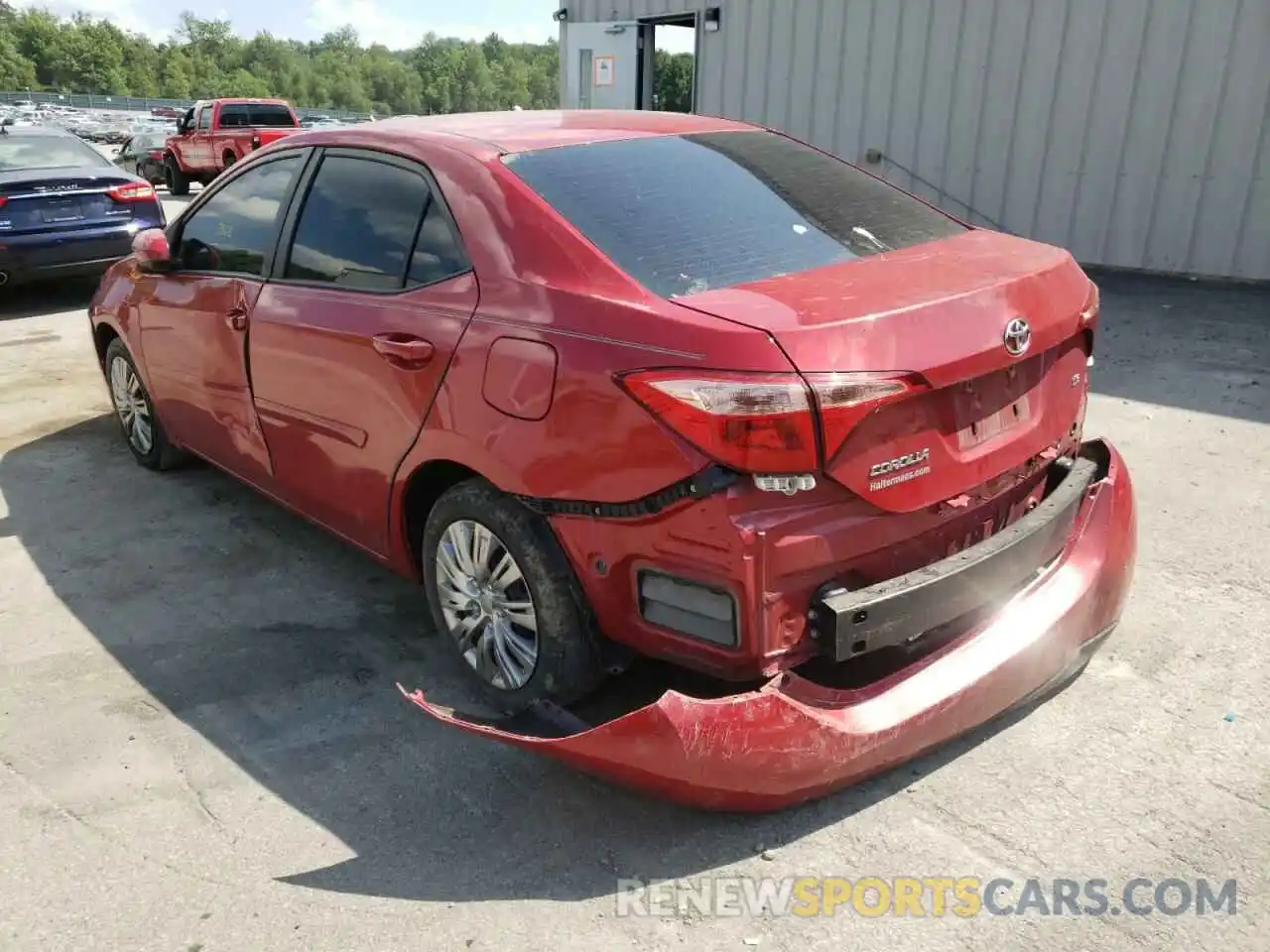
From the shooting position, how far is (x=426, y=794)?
278cm

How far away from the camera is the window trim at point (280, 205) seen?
3721mm

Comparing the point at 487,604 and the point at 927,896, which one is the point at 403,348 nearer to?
the point at 487,604

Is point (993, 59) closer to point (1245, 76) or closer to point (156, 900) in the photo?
point (1245, 76)

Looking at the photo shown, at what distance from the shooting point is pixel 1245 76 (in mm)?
8797

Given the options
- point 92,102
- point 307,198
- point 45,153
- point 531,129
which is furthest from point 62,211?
point 92,102

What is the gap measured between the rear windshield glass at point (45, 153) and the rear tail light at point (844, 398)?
9478mm

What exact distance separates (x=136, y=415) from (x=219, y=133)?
17.0 metres

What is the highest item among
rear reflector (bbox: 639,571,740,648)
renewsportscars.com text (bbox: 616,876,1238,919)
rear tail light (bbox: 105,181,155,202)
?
rear tail light (bbox: 105,181,155,202)

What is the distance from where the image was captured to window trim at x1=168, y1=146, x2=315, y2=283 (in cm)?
372

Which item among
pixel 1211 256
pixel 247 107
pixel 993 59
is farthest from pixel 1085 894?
pixel 247 107

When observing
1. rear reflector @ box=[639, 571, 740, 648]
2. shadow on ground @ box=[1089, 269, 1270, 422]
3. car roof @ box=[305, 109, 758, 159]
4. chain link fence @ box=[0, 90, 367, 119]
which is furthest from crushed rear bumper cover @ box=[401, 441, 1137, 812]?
chain link fence @ box=[0, 90, 367, 119]

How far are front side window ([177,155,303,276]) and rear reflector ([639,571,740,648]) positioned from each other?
2.20 metres

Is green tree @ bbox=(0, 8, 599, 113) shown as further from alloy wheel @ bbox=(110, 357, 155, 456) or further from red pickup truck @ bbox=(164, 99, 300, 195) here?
alloy wheel @ bbox=(110, 357, 155, 456)

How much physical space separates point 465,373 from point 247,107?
20.3 metres
